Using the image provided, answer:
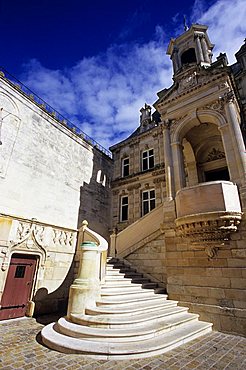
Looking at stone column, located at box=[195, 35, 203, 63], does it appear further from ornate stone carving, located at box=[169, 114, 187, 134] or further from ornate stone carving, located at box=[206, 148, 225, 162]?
ornate stone carving, located at box=[206, 148, 225, 162]

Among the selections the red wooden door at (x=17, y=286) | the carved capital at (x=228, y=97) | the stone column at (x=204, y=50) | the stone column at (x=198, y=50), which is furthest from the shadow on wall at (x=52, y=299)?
the stone column at (x=204, y=50)

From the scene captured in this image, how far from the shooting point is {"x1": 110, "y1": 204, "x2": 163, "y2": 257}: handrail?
9.19 m

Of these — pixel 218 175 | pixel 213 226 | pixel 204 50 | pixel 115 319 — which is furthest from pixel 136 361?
pixel 204 50

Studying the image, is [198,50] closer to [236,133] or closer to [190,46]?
[190,46]

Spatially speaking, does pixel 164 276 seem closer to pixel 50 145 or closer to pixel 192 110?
pixel 192 110

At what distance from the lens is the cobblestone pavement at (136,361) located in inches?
146

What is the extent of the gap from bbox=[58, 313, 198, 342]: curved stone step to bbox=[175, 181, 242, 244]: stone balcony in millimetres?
2921

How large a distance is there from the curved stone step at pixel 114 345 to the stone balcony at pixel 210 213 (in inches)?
119

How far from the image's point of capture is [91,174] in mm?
16953

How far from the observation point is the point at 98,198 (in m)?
16.8

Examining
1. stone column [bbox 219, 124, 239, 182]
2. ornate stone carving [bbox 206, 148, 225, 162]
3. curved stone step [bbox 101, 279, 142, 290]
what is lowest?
curved stone step [bbox 101, 279, 142, 290]

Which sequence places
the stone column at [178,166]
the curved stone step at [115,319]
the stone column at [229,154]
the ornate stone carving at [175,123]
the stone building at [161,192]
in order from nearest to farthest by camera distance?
the curved stone step at [115,319], the stone building at [161,192], the stone column at [229,154], the stone column at [178,166], the ornate stone carving at [175,123]

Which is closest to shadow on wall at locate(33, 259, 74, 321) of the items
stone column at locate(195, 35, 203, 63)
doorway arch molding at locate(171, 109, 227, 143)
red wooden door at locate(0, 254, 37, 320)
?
red wooden door at locate(0, 254, 37, 320)

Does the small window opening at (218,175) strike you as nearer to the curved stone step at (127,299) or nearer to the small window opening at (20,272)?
the curved stone step at (127,299)
